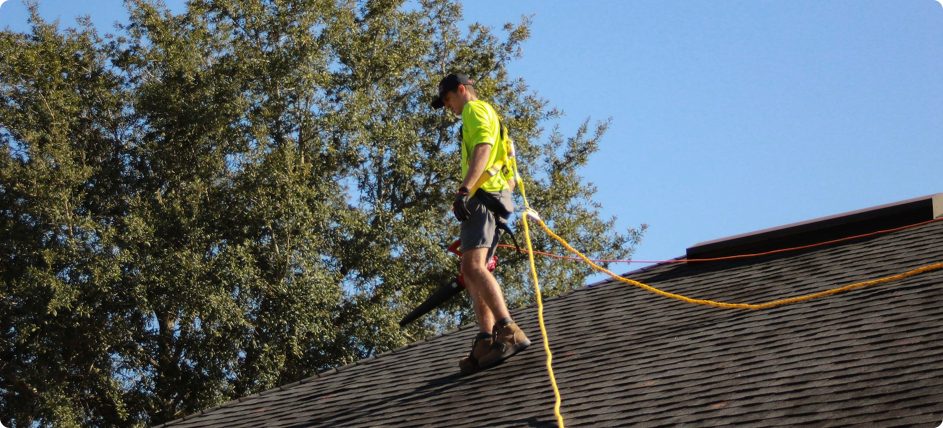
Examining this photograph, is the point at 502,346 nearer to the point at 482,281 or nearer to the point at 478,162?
the point at 482,281

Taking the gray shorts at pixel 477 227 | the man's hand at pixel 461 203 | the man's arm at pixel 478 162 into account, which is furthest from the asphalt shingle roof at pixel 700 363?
the man's arm at pixel 478 162

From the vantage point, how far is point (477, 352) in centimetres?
729

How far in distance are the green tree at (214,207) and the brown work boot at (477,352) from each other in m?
13.7

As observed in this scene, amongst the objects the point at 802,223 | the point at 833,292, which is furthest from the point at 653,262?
the point at 833,292

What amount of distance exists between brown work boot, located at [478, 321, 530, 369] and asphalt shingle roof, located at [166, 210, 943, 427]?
73 mm

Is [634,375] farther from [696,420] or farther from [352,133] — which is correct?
[352,133]

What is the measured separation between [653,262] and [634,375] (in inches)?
115

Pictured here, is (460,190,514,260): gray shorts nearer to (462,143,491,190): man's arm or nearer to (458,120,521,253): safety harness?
(458,120,521,253): safety harness

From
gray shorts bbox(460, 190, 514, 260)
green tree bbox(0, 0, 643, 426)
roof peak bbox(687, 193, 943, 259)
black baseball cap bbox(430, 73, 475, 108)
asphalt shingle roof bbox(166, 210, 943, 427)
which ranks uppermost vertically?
green tree bbox(0, 0, 643, 426)

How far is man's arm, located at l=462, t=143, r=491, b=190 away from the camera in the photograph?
6.86 metres

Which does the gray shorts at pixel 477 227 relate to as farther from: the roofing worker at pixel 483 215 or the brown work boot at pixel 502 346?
the brown work boot at pixel 502 346

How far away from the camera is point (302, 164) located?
861 inches

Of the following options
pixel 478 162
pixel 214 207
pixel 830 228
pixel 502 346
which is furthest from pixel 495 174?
pixel 214 207

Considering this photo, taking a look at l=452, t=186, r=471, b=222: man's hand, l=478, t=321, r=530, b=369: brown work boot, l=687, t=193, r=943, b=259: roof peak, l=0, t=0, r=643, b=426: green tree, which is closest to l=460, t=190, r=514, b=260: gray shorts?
l=452, t=186, r=471, b=222: man's hand
